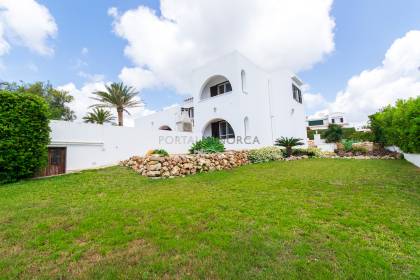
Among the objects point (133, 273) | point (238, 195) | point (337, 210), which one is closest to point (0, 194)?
point (133, 273)

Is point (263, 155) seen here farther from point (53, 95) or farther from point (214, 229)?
point (53, 95)

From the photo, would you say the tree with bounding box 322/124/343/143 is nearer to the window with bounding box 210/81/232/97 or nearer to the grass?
the window with bounding box 210/81/232/97

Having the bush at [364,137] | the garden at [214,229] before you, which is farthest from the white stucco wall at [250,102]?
the garden at [214,229]

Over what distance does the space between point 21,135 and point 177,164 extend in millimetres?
7039

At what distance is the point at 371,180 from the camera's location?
7.13 metres

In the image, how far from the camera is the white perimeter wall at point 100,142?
1170cm

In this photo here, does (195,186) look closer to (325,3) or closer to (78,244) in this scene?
(78,244)

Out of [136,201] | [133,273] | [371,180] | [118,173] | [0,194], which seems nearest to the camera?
[133,273]

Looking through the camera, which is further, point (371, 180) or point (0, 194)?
point (371, 180)

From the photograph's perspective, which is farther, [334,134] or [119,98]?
[334,134]

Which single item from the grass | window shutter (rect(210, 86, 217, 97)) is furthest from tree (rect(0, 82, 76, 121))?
the grass

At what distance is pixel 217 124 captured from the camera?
2002cm

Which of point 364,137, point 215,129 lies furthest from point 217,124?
point 364,137

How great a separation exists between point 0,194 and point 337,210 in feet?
34.3
